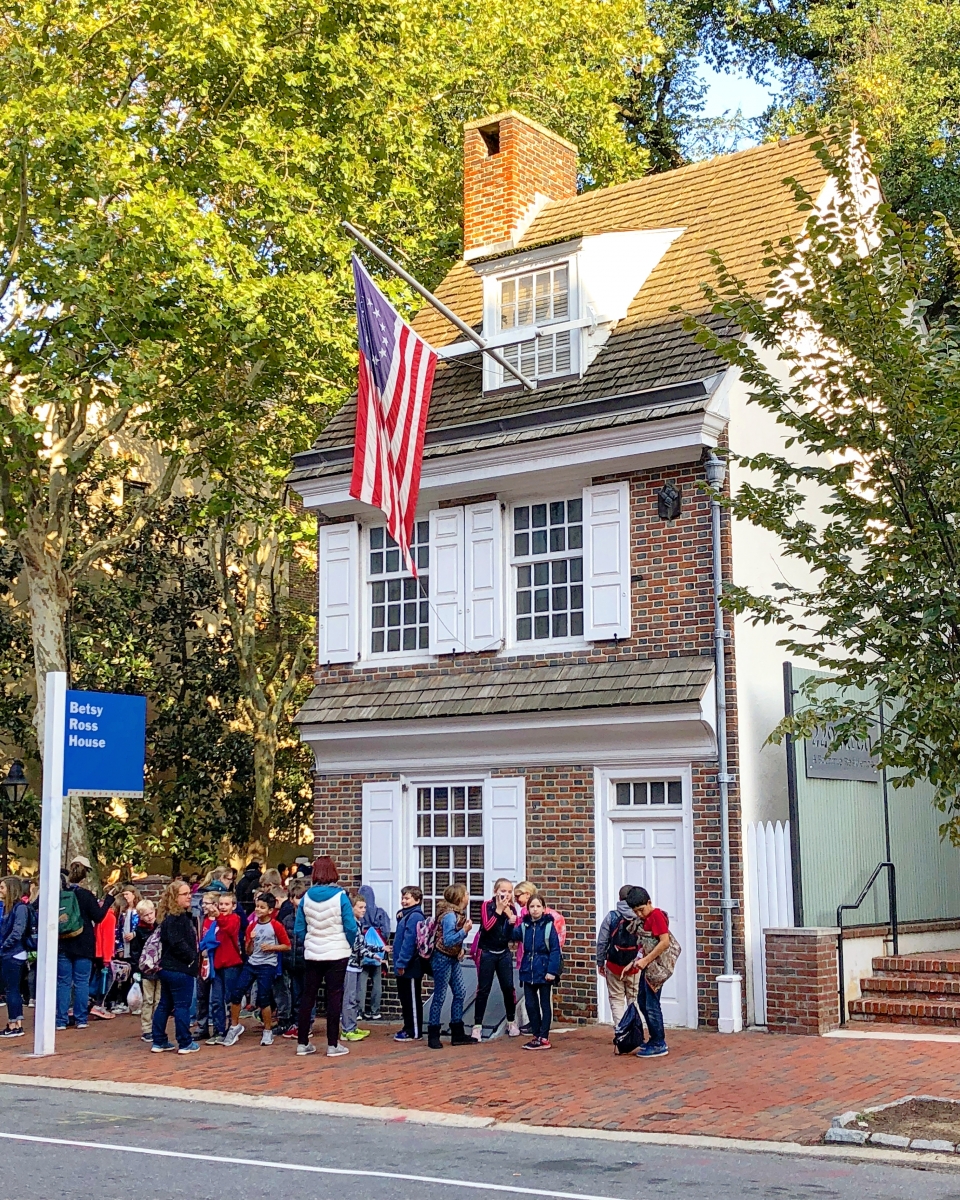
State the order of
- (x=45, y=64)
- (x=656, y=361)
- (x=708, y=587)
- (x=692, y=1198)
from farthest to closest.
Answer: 1. (x=45, y=64)
2. (x=656, y=361)
3. (x=708, y=587)
4. (x=692, y=1198)

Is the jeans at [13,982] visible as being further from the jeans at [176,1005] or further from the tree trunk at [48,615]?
the tree trunk at [48,615]

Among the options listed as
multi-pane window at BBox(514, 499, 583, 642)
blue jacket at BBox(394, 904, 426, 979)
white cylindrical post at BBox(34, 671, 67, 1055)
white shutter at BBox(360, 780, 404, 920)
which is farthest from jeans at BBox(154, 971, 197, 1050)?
multi-pane window at BBox(514, 499, 583, 642)

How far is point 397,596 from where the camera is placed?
60.1ft

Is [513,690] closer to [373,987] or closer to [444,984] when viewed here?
[444,984]

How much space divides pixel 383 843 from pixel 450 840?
0.90 m

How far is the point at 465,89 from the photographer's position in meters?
27.8

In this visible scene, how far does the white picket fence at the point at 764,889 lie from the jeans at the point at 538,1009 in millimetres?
2194

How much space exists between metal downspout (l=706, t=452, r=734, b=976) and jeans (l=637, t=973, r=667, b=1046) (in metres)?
1.60

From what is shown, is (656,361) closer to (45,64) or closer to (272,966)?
(272,966)

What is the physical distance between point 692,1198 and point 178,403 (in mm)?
17125

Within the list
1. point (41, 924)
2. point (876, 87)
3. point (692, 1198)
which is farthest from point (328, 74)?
point (692, 1198)

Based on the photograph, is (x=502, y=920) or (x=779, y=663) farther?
(x=779, y=663)

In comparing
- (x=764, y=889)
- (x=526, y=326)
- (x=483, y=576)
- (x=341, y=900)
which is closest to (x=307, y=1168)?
(x=341, y=900)

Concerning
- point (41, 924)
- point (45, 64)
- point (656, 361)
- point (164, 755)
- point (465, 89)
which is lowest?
point (41, 924)
